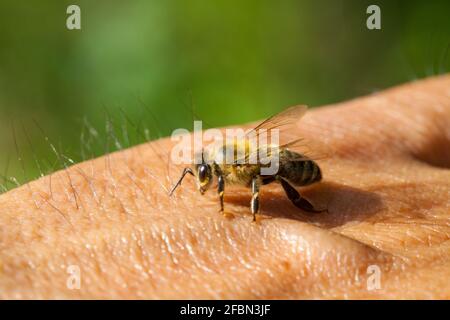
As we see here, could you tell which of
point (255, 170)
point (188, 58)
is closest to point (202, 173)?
point (255, 170)

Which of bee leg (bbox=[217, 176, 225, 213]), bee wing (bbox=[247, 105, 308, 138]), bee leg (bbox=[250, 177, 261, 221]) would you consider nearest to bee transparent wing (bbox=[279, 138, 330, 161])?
bee wing (bbox=[247, 105, 308, 138])

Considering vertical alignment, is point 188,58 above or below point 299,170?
above

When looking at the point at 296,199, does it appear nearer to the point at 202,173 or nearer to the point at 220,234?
the point at 202,173

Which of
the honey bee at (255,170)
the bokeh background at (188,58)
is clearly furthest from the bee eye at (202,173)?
the bokeh background at (188,58)

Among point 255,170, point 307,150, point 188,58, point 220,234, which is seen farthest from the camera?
point 188,58

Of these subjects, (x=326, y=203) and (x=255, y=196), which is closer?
(x=255, y=196)

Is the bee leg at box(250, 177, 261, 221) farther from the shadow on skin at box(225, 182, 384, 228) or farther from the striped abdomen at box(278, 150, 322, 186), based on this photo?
the striped abdomen at box(278, 150, 322, 186)
